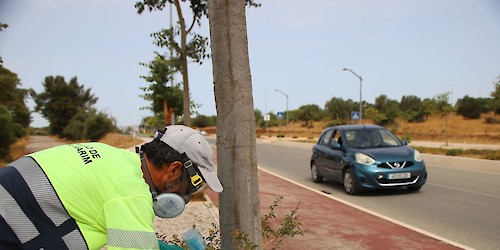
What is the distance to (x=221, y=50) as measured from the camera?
3.19 metres

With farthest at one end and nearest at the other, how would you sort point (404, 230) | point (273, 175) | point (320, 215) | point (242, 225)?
point (273, 175) < point (320, 215) < point (404, 230) < point (242, 225)

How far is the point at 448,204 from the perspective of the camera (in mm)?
9227

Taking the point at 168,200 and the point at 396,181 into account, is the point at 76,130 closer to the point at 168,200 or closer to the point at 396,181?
the point at 396,181

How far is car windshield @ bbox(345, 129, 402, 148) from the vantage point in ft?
36.5

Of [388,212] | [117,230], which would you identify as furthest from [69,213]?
[388,212]

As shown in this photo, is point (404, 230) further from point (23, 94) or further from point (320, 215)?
point (23, 94)

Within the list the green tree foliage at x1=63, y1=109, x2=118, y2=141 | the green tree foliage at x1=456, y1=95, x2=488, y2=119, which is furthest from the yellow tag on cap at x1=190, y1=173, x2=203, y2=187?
the green tree foliage at x1=456, y1=95, x2=488, y2=119

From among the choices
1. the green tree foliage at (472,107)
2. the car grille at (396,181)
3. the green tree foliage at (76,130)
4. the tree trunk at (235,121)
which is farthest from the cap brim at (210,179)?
the green tree foliage at (472,107)

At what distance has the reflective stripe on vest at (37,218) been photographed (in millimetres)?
1683

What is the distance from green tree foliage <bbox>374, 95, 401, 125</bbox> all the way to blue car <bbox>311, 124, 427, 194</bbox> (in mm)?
56942

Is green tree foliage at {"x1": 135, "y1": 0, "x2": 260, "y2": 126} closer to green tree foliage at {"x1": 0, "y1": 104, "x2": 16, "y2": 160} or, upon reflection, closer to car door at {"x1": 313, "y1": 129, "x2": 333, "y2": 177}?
car door at {"x1": 313, "y1": 129, "x2": 333, "y2": 177}

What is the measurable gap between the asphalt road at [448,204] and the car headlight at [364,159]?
810 millimetres

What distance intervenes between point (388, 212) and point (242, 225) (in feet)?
19.5

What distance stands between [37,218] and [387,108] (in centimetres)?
7864
